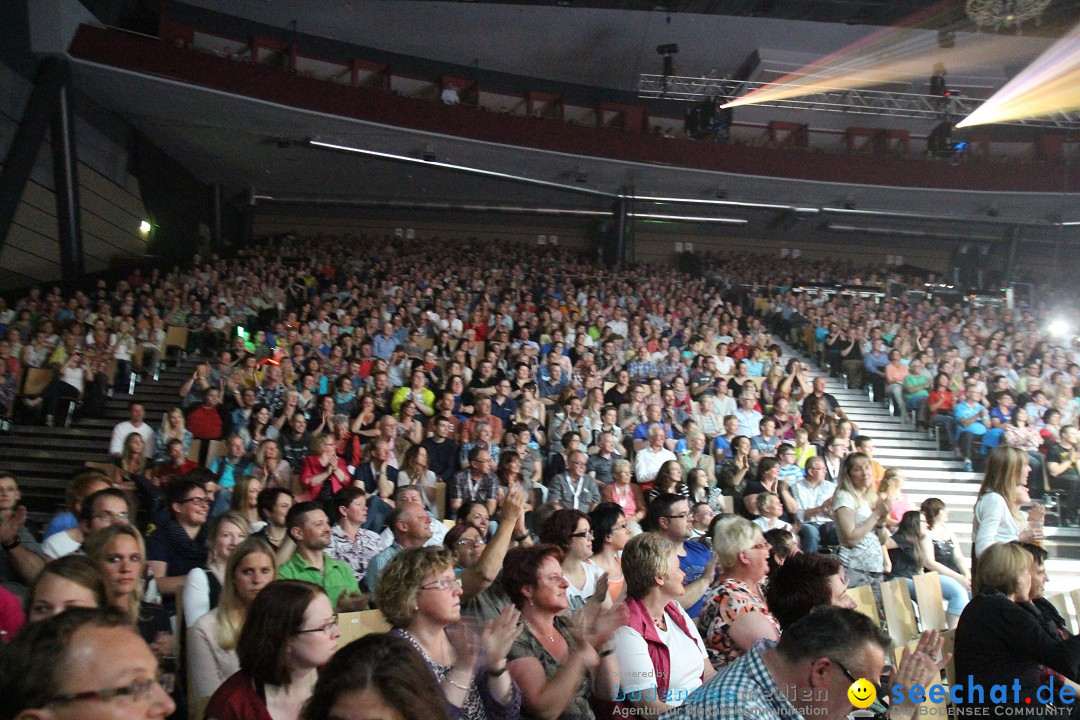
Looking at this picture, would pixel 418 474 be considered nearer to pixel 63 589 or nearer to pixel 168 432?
pixel 168 432

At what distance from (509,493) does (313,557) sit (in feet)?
3.17

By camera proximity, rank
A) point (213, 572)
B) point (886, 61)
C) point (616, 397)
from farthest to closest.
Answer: point (886, 61) < point (616, 397) < point (213, 572)

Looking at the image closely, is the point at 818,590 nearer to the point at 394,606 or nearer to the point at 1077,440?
the point at 394,606

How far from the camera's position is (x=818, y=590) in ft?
9.68

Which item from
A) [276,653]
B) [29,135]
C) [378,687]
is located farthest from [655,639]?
[29,135]

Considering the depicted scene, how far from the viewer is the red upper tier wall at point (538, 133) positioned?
12859 millimetres

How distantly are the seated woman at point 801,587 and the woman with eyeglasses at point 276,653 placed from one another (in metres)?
1.54

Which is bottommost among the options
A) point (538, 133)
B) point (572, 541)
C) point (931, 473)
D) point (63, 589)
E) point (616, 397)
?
point (931, 473)

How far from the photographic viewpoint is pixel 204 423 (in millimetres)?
7332

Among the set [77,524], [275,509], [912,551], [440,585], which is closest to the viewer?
[440,585]

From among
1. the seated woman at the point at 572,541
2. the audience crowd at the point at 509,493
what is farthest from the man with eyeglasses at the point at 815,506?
the seated woman at the point at 572,541

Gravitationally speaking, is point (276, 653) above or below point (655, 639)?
above

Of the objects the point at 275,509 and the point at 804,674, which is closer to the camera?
the point at 804,674

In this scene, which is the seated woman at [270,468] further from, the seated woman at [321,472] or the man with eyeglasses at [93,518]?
the man with eyeglasses at [93,518]
